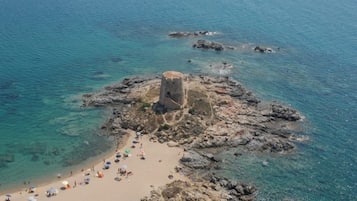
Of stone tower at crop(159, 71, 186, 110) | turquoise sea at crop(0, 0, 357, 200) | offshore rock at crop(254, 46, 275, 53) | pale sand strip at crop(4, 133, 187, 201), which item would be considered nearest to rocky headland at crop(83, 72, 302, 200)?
stone tower at crop(159, 71, 186, 110)

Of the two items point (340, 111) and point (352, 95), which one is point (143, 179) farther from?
point (352, 95)

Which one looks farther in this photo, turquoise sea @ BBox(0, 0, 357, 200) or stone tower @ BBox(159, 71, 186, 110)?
stone tower @ BBox(159, 71, 186, 110)

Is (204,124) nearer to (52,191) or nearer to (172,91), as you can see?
(172,91)

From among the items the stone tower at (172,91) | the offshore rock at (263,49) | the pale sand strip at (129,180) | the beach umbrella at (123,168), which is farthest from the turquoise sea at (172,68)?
the stone tower at (172,91)

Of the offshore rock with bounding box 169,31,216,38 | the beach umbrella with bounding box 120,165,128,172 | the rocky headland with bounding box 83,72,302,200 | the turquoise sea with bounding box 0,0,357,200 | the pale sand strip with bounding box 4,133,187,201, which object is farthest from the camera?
the offshore rock with bounding box 169,31,216,38

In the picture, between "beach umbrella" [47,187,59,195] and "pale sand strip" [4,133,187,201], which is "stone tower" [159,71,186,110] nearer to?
"pale sand strip" [4,133,187,201]

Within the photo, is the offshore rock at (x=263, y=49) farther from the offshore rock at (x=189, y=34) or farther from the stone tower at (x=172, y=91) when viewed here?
the stone tower at (x=172, y=91)
